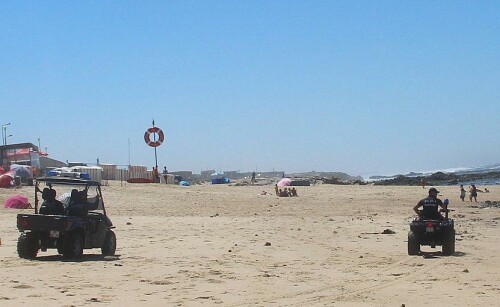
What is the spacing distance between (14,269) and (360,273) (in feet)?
19.0

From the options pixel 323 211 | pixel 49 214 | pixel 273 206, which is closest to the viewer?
pixel 49 214

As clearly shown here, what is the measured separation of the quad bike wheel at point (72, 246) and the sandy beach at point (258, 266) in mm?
302

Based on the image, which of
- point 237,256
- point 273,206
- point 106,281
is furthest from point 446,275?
point 273,206

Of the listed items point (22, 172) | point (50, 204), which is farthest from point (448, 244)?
point (22, 172)

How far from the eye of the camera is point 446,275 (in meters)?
12.9

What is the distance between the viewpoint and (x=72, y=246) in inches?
583

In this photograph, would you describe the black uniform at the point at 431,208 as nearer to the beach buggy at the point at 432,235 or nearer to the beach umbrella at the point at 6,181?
the beach buggy at the point at 432,235

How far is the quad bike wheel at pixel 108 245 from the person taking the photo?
15.8 meters

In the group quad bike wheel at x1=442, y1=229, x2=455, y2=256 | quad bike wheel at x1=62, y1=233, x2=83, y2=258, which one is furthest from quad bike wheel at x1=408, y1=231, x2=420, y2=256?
quad bike wheel at x1=62, y1=233, x2=83, y2=258

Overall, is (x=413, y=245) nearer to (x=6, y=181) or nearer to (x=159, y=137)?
(x=6, y=181)

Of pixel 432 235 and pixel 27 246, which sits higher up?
pixel 27 246

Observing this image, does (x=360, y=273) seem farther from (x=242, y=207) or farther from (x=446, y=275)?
(x=242, y=207)

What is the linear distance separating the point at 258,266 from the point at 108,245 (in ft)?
11.4

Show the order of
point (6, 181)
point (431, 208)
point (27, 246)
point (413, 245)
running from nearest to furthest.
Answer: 1. point (27, 246)
2. point (413, 245)
3. point (431, 208)
4. point (6, 181)
